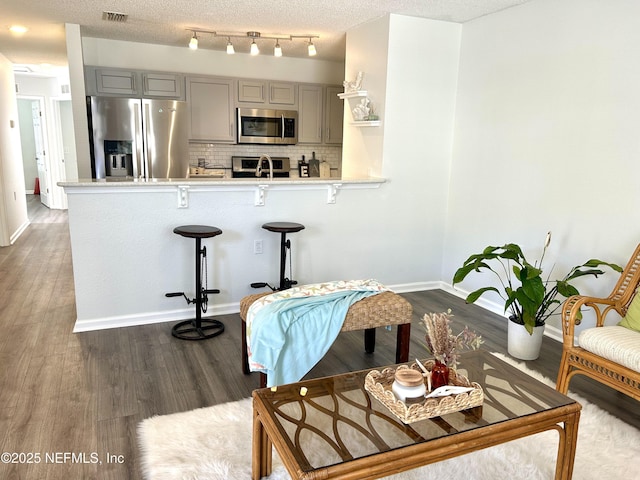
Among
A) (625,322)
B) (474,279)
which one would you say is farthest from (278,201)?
(625,322)

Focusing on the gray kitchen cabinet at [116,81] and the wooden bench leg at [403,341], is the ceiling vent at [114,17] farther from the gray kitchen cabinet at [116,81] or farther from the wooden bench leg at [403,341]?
the wooden bench leg at [403,341]

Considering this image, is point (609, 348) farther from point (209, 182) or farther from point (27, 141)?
point (27, 141)

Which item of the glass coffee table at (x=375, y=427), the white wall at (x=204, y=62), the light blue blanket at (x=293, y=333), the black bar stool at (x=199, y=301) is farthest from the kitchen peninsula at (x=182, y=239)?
the white wall at (x=204, y=62)

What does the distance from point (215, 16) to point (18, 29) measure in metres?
2.22

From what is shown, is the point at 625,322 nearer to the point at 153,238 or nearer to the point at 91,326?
the point at 153,238

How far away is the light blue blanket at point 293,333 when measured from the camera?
260 centimetres

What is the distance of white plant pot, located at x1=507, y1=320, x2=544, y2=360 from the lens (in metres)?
3.22

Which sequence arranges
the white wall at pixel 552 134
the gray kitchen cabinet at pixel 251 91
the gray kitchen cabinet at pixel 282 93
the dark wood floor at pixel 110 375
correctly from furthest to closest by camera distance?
the gray kitchen cabinet at pixel 282 93, the gray kitchen cabinet at pixel 251 91, the white wall at pixel 552 134, the dark wood floor at pixel 110 375

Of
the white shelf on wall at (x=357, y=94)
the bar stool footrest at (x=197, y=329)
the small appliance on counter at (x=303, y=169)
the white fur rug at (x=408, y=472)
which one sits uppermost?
the white shelf on wall at (x=357, y=94)

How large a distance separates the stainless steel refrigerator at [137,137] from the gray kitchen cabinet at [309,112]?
1.53m

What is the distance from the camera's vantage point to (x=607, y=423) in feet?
8.16

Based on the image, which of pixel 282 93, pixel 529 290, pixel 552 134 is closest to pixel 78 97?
pixel 282 93

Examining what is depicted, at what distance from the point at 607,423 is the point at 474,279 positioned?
6.75 ft

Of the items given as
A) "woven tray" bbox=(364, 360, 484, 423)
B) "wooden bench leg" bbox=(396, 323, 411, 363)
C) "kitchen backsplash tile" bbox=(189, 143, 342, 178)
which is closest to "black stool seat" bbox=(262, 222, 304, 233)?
"wooden bench leg" bbox=(396, 323, 411, 363)
